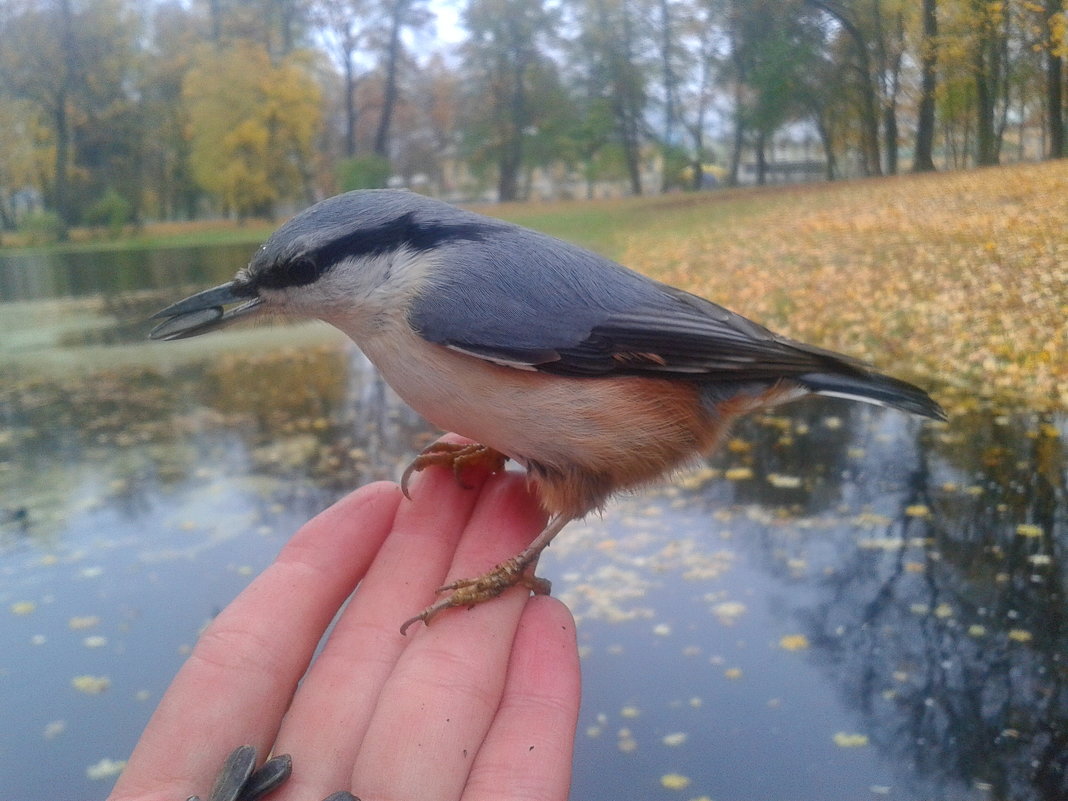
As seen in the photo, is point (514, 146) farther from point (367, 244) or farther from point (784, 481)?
point (784, 481)

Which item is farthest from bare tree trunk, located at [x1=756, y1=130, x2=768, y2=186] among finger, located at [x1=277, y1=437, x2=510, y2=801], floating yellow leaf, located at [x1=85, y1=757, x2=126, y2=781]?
floating yellow leaf, located at [x1=85, y1=757, x2=126, y2=781]

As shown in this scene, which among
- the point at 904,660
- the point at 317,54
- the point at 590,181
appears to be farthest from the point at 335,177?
the point at 904,660

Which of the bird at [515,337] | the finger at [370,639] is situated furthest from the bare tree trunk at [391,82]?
the finger at [370,639]

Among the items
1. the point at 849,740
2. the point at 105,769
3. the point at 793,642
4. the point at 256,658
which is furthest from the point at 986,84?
the point at 105,769

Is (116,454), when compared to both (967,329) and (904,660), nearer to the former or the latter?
(904,660)

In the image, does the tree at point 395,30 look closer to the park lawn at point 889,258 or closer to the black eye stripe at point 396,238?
the park lawn at point 889,258

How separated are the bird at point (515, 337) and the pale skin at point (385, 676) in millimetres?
90

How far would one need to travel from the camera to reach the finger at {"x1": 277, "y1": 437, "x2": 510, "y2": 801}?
127 cm

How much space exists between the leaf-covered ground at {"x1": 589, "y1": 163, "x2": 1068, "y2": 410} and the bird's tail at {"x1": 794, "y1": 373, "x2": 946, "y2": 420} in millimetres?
529

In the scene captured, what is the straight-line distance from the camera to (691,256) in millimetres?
2350

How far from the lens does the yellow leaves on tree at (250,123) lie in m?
2.37

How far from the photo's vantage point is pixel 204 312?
53.6 inches

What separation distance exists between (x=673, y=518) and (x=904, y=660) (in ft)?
2.27

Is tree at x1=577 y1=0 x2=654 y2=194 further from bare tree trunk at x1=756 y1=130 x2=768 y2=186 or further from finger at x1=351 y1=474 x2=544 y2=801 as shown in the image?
finger at x1=351 y1=474 x2=544 y2=801
